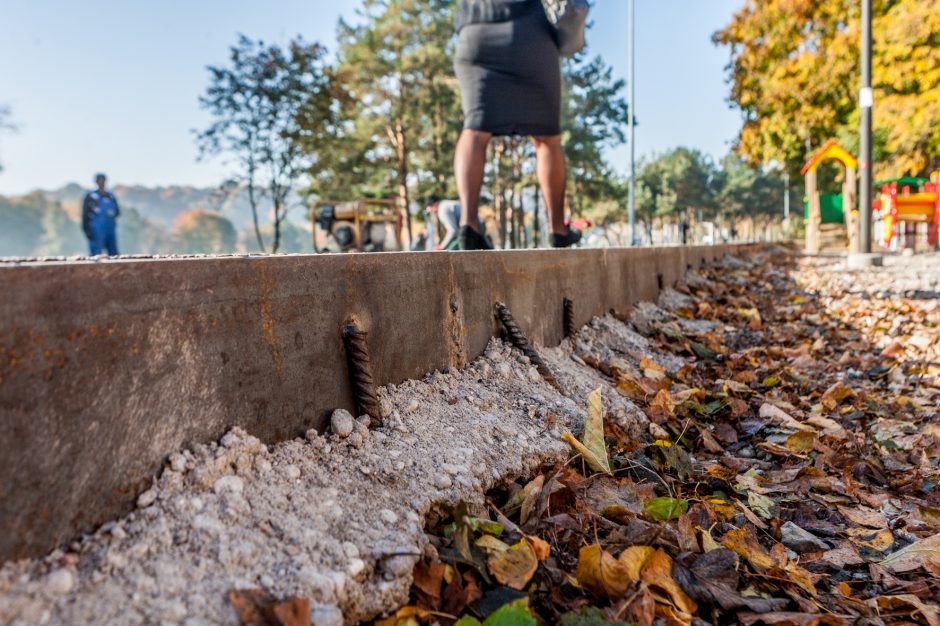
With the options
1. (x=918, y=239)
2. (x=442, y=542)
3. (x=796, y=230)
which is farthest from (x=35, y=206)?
(x=442, y=542)

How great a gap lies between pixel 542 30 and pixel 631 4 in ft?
85.7

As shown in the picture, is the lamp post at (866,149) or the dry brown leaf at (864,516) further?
the lamp post at (866,149)

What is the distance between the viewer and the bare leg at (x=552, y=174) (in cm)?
475

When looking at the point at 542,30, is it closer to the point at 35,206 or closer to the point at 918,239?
the point at 918,239

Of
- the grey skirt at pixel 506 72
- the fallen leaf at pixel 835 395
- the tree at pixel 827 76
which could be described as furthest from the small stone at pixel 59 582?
the tree at pixel 827 76

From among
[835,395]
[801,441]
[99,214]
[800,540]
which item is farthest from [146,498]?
[99,214]

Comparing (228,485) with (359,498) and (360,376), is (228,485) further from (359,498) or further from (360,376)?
(360,376)

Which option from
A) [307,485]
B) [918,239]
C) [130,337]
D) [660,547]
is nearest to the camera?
[130,337]

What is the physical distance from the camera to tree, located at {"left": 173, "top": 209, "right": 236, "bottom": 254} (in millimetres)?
104812

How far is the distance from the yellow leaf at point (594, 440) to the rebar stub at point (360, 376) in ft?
1.99

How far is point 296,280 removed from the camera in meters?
1.55

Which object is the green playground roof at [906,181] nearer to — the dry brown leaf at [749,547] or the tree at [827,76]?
the tree at [827,76]

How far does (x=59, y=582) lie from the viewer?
0.96m

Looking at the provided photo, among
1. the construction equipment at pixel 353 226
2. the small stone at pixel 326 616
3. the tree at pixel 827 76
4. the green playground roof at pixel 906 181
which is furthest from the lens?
the green playground roof at pixel 906 181
